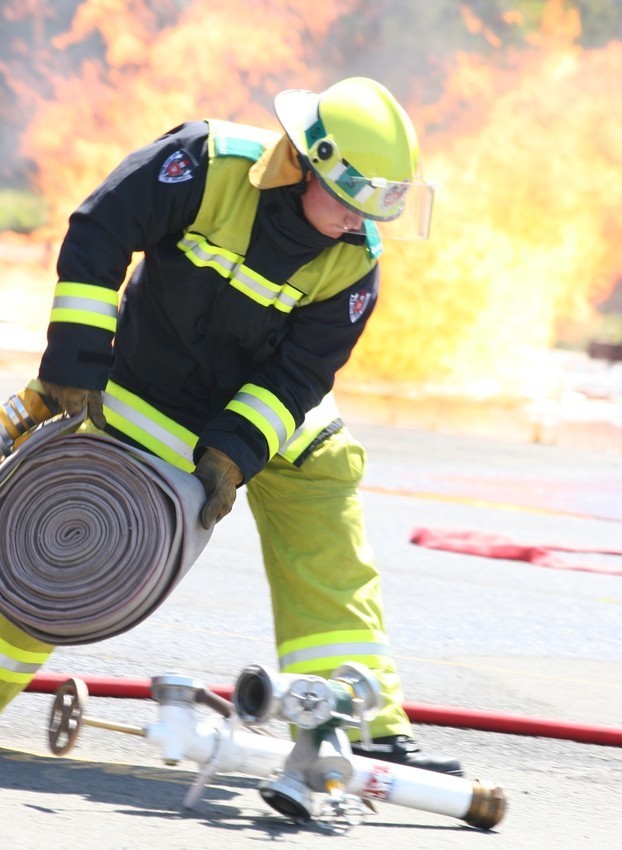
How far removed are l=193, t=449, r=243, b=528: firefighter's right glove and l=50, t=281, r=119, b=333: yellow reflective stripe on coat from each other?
415 mm

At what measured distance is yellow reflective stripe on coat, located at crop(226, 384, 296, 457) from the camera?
3338 mm

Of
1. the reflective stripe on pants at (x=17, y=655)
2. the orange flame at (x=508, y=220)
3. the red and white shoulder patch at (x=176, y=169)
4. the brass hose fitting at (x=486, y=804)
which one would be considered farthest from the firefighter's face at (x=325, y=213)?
the orange flame at (x=508, y=220)

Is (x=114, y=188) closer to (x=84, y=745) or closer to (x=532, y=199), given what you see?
(x=84, y=745)

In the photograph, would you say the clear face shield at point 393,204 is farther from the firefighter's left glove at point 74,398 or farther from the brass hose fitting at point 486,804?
the brass hose fitting at point 486,804

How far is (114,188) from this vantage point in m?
Result: 3.18

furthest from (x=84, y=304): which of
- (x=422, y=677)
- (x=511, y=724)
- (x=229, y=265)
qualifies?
(x=422, y=677)

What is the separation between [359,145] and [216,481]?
878mm

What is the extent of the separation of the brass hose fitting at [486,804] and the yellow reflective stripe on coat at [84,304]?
1390mm

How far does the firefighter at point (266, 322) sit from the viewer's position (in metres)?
3.20

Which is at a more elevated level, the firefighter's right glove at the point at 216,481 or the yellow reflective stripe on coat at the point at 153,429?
the yellow reflective stripe on coat at the point at 153,429

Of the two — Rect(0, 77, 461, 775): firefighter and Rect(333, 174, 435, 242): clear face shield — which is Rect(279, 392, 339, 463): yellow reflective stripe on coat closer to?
Rect(0, 77, 461, 775): firefighter

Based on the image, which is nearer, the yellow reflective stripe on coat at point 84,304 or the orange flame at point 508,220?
the yellow reflective stripe on coat at point 84,304

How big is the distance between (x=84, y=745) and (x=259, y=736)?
0.66 m

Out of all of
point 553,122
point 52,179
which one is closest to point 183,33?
point 52,179
